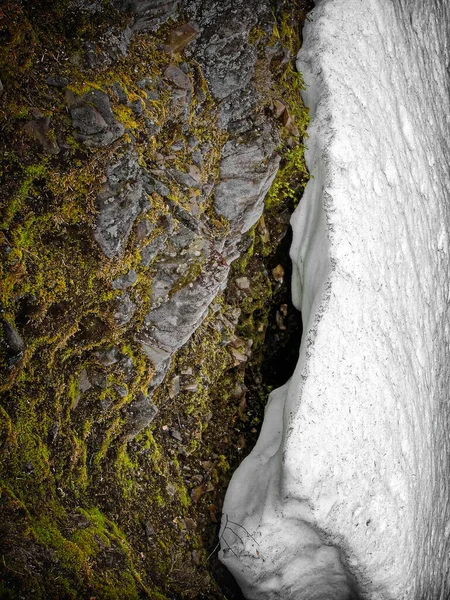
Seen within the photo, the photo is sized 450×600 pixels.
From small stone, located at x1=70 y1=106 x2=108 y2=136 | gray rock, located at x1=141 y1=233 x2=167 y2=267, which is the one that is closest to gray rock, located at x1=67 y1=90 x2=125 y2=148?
small stone, located at x1=70 y1=106 x2=108 y2=136

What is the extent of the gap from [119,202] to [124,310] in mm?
504

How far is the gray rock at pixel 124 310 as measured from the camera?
2084mm

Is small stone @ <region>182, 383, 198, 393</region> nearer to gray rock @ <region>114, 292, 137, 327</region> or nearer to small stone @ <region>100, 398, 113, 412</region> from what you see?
small stone @ <region>100, 398, 113, 412</region>

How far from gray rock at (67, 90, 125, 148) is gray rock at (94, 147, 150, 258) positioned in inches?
3.8

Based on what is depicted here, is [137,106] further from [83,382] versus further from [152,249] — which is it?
[83,382]

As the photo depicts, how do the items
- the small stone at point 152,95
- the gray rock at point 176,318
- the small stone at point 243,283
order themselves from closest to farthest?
the small stone at point 152,95 → the gray rock at point 176,318 → the small stone at point 243,283

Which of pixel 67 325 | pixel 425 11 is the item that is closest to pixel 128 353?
pixel 67 325

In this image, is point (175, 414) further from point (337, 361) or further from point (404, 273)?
point (404, 273)

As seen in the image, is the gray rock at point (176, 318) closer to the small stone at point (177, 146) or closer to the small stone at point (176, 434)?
the small stone at point (176, 434)

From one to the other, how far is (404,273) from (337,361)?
2.71 feet

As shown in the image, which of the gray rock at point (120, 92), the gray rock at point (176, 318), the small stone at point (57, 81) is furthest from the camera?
the gray rock at point (176, 318)

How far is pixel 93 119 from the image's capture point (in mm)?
1902

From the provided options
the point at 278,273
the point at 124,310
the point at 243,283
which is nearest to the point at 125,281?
the point at 124,310

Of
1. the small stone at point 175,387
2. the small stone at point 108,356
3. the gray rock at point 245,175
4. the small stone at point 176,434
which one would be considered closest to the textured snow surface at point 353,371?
the gray rock at point 245,175
